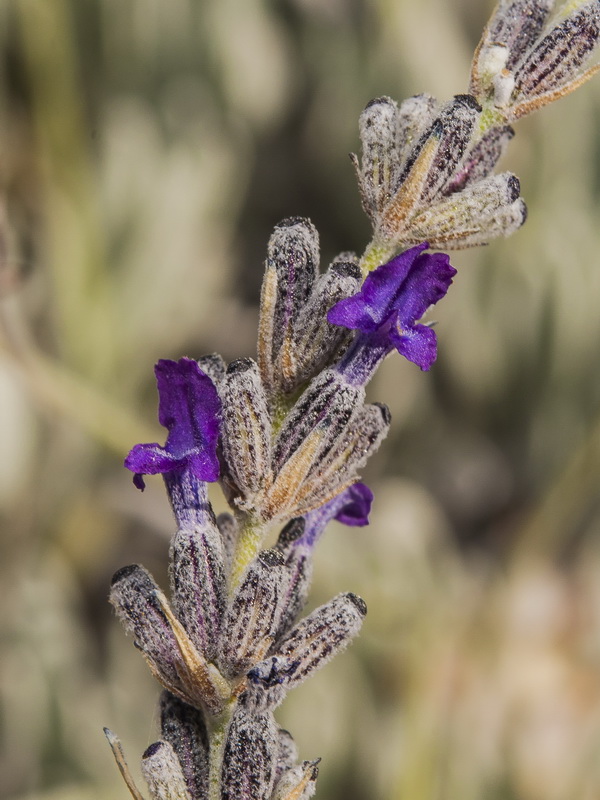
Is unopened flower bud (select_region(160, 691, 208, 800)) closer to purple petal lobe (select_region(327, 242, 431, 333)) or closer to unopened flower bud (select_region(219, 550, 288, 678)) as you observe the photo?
unopened flower bud (select_region(219, 550, 288, 678))

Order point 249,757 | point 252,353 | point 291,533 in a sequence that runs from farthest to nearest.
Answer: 1. point 252,353
2. point 291,533
3. point 249,757

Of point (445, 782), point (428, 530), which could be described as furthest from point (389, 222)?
point (428, 530)

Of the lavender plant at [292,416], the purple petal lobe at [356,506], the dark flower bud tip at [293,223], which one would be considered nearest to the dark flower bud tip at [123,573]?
the lavender plant at [292,416]

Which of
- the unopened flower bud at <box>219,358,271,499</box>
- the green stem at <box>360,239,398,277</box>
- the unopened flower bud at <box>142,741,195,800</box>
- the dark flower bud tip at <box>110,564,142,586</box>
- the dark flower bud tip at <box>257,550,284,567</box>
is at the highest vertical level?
the green stem at <box>360,239,398,277</box>

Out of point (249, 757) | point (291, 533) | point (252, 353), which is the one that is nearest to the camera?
point (249, 757)

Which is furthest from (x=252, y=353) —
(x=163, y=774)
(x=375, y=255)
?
(x=163, y=774)

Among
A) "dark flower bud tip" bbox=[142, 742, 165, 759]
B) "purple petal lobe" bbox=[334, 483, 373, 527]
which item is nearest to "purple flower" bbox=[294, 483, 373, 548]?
"purple petal lobe" bbox=[334, 483, 373, 527]

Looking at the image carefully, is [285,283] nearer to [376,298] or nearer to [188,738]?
[376,298]
